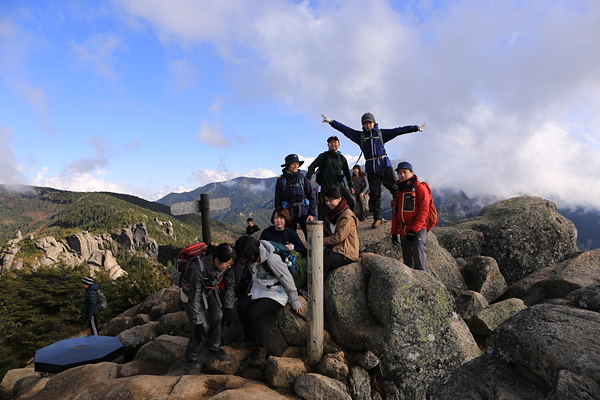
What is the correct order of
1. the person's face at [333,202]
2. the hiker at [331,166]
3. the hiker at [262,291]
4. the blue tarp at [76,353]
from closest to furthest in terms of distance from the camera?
the hiker at [262,291] < the person's face at [333,202] < the blue tarp at [76,353] < the hiker at [331,166]

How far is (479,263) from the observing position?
11039 millimetres

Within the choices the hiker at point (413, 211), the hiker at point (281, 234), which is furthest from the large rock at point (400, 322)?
the hiker at point (281, 234)

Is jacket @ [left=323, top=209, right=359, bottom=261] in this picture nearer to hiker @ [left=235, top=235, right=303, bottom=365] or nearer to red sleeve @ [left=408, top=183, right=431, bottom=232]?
hiker @ [left=235, top=235, right=303, bottom=365]

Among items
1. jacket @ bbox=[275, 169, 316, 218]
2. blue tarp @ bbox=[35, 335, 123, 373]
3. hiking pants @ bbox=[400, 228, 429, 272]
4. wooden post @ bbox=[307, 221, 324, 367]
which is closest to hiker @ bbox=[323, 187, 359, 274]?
wooden post @ bbox=[307, 221, 324, 367]

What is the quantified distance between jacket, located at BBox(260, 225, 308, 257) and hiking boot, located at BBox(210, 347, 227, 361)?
2.62 m

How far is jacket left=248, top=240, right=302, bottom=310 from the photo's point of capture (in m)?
6.76

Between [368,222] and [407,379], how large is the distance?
24.2 feet

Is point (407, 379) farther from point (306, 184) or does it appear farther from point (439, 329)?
point (306, 184)

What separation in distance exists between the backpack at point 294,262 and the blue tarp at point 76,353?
20.1 feet

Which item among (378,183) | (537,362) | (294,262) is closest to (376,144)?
(378,183)

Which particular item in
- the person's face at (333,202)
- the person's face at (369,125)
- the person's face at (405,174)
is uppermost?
the person's face at (369,125)

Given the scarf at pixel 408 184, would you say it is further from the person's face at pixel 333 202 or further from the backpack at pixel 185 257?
the backpack at pixel 185 257

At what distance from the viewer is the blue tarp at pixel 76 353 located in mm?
8820

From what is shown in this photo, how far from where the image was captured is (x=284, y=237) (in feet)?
26.1
